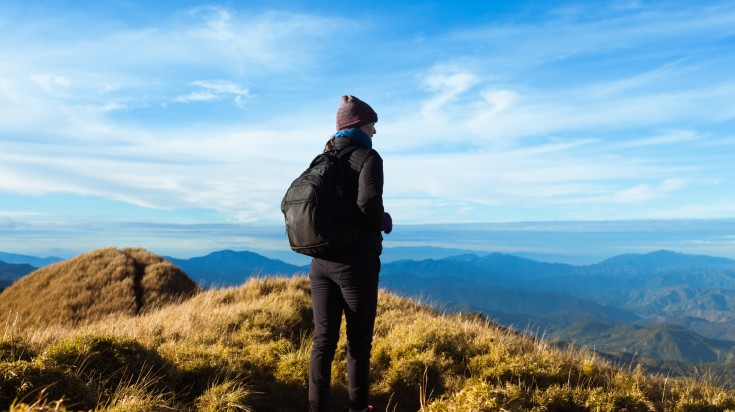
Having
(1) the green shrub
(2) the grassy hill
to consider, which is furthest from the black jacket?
(1) the green shrub

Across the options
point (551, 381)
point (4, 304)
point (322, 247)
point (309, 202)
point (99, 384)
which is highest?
point (309, 202)

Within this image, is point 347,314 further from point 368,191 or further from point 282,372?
point 282,372

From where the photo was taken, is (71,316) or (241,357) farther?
(71,316)

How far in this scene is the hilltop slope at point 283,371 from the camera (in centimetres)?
454

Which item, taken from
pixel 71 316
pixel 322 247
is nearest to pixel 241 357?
pixel 322 247

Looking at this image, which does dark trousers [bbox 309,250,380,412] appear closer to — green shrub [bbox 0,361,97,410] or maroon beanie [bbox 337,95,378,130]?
maroon beanie [bbox 337,95,378,130]

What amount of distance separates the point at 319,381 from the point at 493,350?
4104 mm

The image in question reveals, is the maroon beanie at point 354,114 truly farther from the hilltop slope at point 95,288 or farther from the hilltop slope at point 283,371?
the hilltop slope at point 95,288

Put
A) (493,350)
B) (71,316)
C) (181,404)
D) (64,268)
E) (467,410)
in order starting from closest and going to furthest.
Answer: (467,410)
(181,404)
(493,350)
(71,316)
(64,268)

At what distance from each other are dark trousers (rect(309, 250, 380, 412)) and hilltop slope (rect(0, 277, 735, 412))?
2.72 feet

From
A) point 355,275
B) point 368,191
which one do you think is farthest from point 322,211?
point 355,275

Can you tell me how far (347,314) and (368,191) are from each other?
1362mm

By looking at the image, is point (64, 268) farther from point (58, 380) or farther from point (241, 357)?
point (58, 380)

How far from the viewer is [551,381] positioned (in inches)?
287
